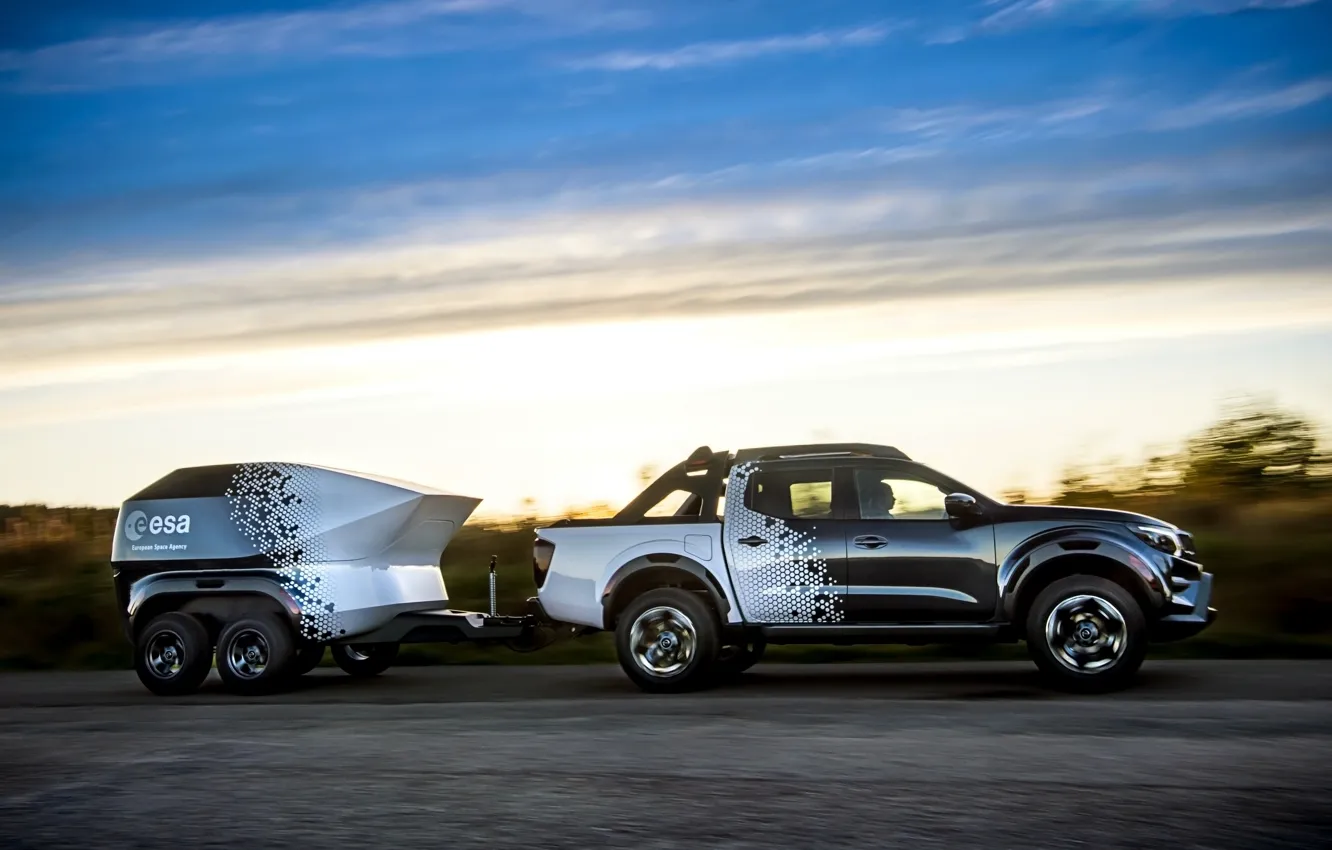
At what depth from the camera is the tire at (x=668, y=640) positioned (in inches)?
486

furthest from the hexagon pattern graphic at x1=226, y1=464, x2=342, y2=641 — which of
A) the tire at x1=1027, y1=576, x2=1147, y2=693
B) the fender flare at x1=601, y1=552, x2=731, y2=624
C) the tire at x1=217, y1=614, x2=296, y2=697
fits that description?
the tire at x1=1027, y1=576, x2=1147, y2=693

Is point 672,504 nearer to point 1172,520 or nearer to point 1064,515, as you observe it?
point 1064,515

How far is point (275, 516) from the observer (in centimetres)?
1328

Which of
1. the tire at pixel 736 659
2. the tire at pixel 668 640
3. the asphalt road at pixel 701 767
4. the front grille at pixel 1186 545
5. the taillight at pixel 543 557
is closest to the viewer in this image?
the asphalt road at pixel 701 767

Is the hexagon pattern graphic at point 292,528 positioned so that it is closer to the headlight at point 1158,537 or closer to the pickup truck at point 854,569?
the pickup truck at point 854,569

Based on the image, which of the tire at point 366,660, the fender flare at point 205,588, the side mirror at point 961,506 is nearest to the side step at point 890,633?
the side mirror at point 961,506

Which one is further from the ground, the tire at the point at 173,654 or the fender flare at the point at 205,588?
the fender flare at the point at 205,588

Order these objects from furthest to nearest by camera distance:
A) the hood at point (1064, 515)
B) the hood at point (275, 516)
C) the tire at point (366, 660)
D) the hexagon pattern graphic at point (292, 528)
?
the tire at point (366, 660) → the hood at point (275, 516) → the hexagon pattern graphic at point (292, 528) → the hood at point (1064, 515)

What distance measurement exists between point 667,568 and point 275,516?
12.0 ft

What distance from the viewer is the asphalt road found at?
6645 millimetres

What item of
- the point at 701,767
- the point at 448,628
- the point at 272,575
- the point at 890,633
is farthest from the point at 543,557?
the point at 701,767

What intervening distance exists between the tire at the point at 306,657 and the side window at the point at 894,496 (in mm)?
5154

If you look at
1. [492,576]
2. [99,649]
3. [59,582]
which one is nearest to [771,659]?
[492,576]

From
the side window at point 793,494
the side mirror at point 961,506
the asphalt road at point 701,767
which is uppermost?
the side window at point 793,494
